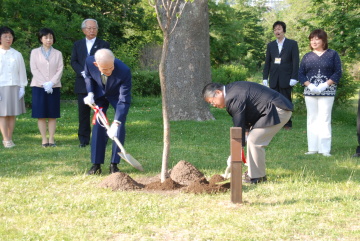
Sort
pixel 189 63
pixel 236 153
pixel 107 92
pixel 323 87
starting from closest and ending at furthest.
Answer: pixel 236 153 → pixel 107 92 → pixel 323 87 → pixel 189 63

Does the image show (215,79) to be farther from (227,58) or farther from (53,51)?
(53,51)

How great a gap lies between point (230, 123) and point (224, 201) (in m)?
6.61

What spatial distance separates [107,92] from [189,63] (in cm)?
527

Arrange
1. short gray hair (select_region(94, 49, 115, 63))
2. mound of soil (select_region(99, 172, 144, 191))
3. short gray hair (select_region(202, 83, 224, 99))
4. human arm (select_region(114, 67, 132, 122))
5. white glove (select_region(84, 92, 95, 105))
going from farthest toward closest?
white glove (select_region(84, 92, 95, 105)) → human arm (select_region(114, 67, 132, 122)) → short gray hair (select_region(94, 49, 115, 63)) → mound of soil (select_region(99, 172, 144, 191)) → short gray hair (select_region(202, 83, 224, 99))

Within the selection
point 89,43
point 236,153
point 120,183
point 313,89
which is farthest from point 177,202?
point 89,43

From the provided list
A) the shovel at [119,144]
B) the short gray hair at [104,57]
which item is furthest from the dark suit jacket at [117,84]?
the short gray hair at [104,57]

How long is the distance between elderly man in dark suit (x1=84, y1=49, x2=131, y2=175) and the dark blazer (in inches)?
55.0

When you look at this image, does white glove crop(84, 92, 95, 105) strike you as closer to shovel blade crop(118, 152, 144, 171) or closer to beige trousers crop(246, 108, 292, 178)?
shovel blade crop(118, 152, 144, 171)

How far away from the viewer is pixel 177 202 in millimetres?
5453

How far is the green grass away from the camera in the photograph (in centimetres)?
454

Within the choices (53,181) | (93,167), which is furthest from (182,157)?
(53,181)

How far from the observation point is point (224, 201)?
549cm

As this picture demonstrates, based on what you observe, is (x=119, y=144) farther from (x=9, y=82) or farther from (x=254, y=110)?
(x=9, y=82)

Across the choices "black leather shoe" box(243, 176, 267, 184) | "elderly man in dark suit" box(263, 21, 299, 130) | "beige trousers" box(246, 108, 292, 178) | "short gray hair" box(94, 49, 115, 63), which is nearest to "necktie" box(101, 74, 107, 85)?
"short gray hair" box(94, 49, 115, 63)
